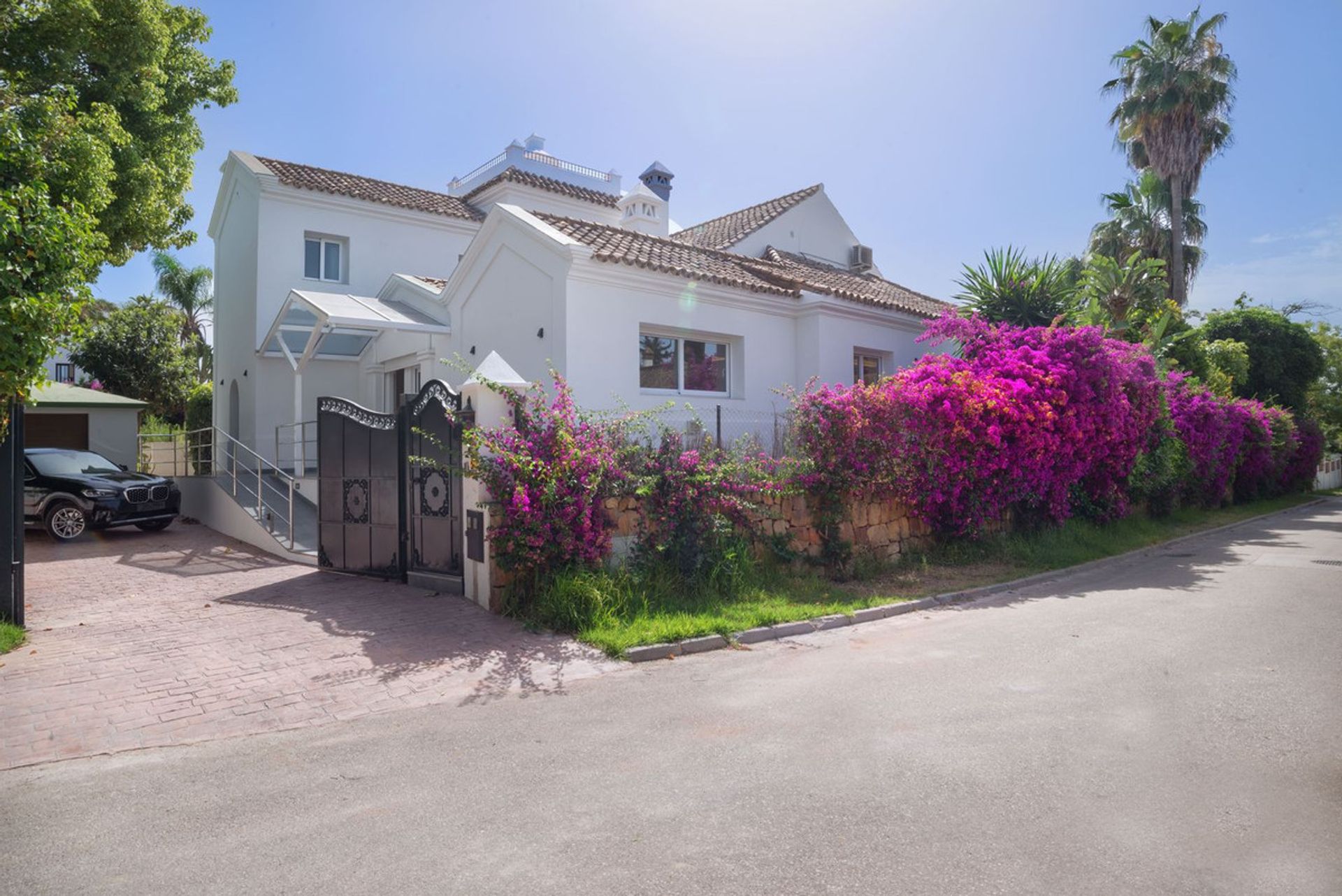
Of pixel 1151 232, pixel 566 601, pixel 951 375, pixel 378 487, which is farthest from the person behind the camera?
pixel 1151 232

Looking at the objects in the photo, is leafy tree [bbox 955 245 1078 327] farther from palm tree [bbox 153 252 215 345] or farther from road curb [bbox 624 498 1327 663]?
palm tree [bbox 153 252 215 345]

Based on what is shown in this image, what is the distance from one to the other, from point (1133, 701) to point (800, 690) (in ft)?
7.22

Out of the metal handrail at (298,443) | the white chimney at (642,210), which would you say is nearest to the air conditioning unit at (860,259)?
the white chimney at (642,210)

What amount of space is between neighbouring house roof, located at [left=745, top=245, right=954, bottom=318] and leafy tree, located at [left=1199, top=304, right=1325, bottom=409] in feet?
51.0

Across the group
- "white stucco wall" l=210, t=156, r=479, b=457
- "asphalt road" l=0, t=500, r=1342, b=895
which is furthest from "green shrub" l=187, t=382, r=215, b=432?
"asphalt road" l=0, t=500, r=1342, b=895

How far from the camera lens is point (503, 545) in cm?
767

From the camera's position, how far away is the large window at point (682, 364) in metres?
13.3

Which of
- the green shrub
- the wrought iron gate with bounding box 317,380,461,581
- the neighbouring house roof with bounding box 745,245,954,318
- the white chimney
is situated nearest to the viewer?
the wrought iron gate with bounding box 317,380,461,581

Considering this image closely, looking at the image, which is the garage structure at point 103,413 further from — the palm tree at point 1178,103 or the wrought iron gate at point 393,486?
the palm tree at point 1178,103

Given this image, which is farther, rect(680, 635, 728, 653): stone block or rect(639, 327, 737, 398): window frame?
rect(639, 327, 737, 398): window frame

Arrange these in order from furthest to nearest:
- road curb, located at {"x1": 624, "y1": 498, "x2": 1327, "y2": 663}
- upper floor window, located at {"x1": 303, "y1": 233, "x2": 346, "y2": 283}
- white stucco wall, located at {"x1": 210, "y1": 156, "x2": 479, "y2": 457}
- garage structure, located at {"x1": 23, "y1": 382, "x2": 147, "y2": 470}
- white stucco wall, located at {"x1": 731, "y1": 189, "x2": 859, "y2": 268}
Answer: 1. white stucco wall, located at {"x1": 731, "y1": 189, "x2": 859, "y2": 268}
2. upper floor window, located at {"x1": 303, "y1": 233, "x2": 346, "y2": 283}
3. white stucco wall, located at {"x1": 210, "y1": 156, "x2": 479, "y2": 457}
4. garage structure, located at {"x1": 23, "y1": 382, "x2": 147, "y2": 470}
5. road curb, located at {"x1": 624, "y1": 498, "x2": 1327, "y2": 663}

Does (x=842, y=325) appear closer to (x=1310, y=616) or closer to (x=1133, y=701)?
(x=1310, y=616)

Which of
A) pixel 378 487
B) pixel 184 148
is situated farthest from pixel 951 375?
pixel 184 148

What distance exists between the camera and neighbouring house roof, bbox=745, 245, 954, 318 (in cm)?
1574
